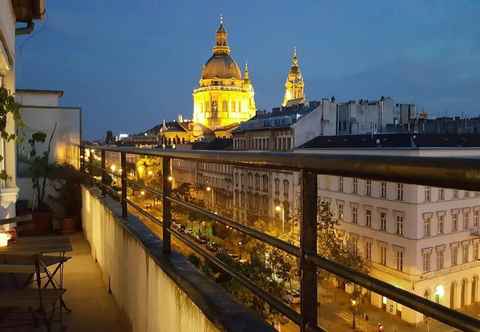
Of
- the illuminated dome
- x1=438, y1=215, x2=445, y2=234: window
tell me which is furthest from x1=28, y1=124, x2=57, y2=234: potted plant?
the illuminated dome

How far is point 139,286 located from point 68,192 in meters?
7.16

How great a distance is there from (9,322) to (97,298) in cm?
111

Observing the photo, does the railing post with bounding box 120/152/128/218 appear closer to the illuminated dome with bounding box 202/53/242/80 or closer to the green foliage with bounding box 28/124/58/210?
the green foliage with bounding box 28/124/58/210

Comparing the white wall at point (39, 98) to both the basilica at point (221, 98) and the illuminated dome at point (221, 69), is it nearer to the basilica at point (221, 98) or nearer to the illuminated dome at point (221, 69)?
the basilica at point (221, 98)

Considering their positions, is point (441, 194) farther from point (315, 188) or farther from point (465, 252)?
point (315, 188)

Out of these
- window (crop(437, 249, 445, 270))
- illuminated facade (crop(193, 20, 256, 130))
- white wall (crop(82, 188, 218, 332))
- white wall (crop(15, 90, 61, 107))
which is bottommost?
white wall (crop(82, 188, 218, 332))

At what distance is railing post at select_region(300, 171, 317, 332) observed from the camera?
1.69 m

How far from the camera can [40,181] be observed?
452 inches

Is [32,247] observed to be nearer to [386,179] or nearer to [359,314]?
[386,179]

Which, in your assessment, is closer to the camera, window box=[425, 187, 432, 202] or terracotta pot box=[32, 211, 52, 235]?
window box=[425, 187, 432, 202]

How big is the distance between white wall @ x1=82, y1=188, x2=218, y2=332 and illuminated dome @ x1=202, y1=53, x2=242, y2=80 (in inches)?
4953

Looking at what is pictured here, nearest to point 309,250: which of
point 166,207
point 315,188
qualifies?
point 315,188

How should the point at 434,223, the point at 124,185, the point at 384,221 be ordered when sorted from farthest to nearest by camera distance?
1. the point at 124,185
2. the point at 384,221
3. the point at 434,223

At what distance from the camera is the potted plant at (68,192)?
10617 mm
